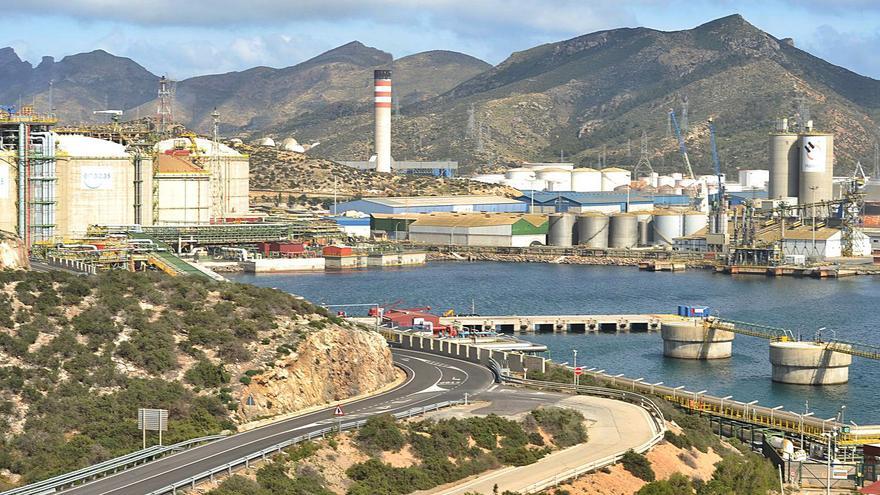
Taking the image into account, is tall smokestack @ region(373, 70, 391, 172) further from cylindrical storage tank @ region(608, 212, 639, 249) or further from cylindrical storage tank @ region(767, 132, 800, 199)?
cylindrical storage tank @ region(767, 132, 800, 199)

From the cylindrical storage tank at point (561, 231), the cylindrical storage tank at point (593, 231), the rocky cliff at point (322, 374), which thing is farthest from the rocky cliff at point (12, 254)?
the cylindrical storage tank at point (593, 231)

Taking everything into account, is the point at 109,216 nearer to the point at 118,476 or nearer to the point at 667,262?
the point at 667,262

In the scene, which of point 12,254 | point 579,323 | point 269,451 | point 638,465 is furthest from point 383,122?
point 269,451

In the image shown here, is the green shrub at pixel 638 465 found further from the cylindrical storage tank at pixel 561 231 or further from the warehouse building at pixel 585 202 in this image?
the warehouse building at pixel 585 202

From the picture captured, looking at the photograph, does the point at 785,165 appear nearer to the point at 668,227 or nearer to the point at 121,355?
the point at 668,227

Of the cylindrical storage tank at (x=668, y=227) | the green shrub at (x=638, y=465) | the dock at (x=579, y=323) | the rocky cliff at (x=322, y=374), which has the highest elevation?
the cylindrical storage tank at (x=668, y=227)

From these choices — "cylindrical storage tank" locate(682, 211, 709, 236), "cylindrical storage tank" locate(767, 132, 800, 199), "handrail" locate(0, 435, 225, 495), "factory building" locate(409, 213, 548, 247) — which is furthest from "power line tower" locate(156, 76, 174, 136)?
"handrail" locate(0, 435, 225, 495)
